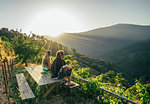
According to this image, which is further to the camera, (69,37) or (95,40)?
(95,40)

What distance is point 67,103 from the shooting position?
4.27 metres

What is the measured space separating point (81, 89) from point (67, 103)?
93 cm

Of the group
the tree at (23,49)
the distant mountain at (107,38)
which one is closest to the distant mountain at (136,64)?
the distant mountain at (107,38)

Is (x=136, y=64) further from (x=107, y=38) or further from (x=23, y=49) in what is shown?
(x=23, y=49)

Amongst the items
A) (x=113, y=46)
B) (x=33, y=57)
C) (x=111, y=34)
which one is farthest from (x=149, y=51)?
(x=33, y=57)

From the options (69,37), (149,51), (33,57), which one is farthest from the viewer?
(69,37)

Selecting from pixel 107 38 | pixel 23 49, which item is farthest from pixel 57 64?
pixel 107 38

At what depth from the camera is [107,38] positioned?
15325cm

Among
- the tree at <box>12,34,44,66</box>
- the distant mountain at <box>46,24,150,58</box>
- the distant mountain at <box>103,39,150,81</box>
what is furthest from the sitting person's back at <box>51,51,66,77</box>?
the distant mountain at <box>46,24,150,58</box>

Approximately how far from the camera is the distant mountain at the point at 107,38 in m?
132

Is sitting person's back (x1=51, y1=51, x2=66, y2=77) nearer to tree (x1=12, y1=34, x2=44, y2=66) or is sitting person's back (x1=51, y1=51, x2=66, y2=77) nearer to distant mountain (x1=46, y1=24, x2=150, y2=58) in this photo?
tree (x1=12, y1=34, x2=44, y2=66)

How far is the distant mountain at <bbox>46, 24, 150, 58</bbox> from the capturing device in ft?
434

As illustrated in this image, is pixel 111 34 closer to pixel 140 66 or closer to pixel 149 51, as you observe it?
pixel 149 51

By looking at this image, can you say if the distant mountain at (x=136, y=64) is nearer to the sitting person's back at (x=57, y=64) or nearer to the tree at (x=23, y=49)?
the tree at (x=23, y=49)
